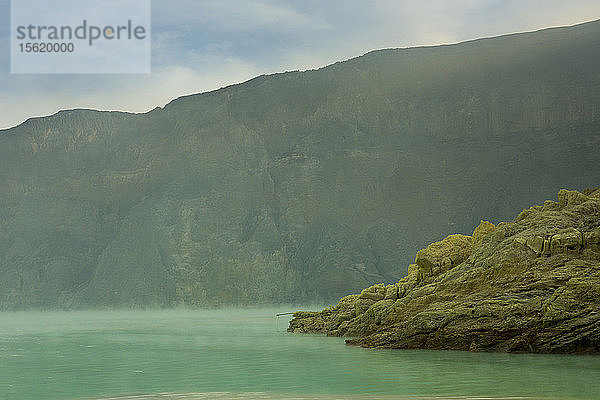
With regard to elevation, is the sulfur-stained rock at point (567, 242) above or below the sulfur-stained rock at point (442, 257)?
above

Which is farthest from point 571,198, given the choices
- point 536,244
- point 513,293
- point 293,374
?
point 293,374

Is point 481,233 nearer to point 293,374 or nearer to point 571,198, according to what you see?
point 571,198

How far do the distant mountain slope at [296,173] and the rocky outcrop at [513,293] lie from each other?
7341 cm

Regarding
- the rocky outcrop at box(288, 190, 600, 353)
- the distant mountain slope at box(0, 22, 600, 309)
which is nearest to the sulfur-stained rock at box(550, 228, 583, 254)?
the rocky outcrop at box(288, 190, 600, 353)

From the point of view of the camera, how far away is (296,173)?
122 meters

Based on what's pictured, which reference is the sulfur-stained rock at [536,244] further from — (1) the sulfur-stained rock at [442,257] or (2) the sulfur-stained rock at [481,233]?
(1) the sulfur-stained rock at [442,257]

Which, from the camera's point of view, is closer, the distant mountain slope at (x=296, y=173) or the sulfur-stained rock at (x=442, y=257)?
the sulfur-stained rock at (x=442, y=257)

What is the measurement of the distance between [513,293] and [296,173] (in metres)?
98.7

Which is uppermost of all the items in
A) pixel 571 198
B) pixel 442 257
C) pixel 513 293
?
pixel 571 198

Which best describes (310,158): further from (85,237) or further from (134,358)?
(134,358)

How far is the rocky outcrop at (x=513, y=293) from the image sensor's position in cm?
2195

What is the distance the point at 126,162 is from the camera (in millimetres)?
133500

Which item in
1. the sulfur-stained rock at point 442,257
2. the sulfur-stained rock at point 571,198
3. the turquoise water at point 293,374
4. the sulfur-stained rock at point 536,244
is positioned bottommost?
the turquoise water at point 293,374

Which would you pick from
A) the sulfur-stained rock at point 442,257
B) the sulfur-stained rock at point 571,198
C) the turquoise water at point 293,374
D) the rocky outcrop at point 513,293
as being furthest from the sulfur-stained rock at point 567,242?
the sulfur-stained rock at point 442,257
